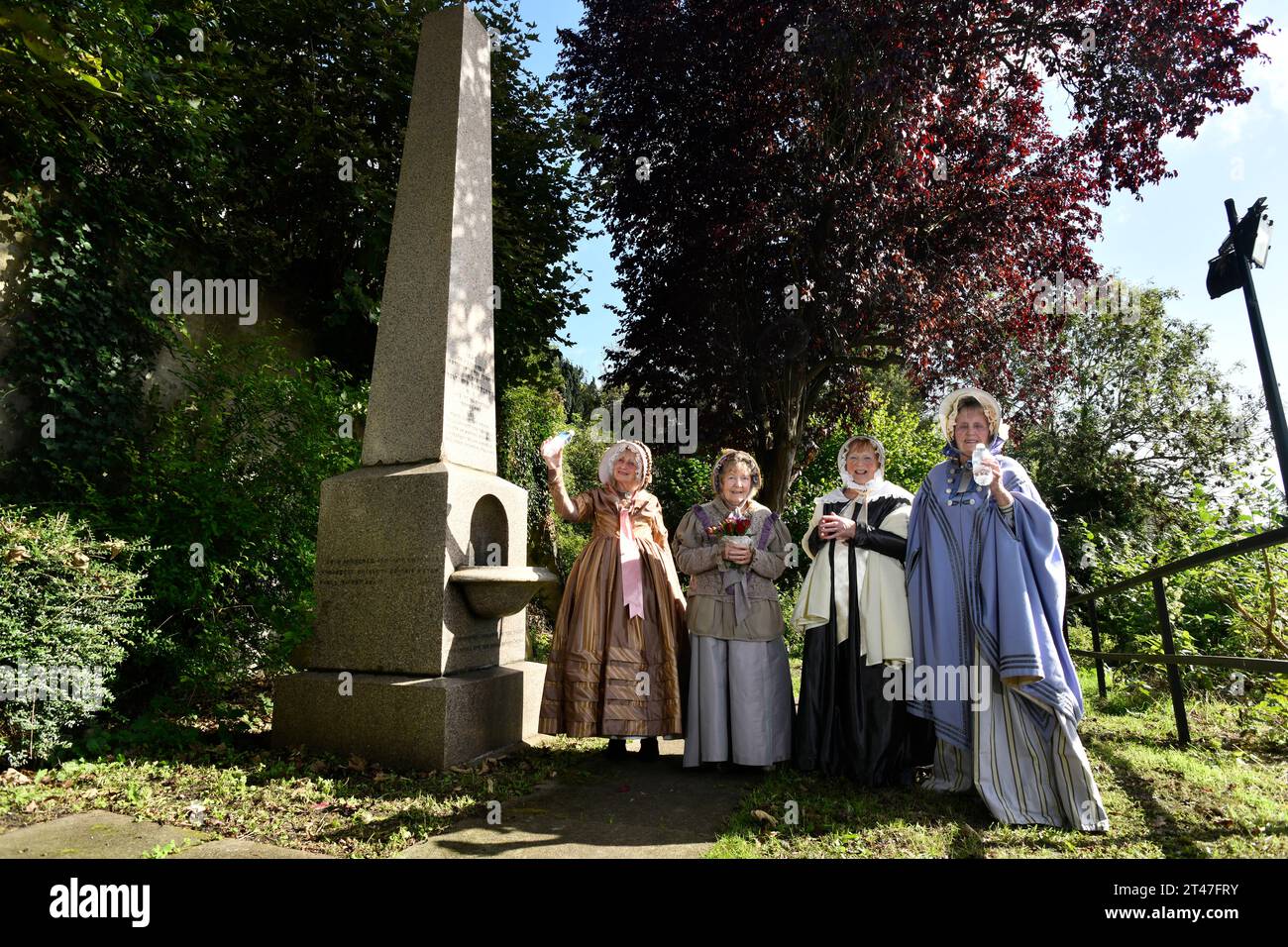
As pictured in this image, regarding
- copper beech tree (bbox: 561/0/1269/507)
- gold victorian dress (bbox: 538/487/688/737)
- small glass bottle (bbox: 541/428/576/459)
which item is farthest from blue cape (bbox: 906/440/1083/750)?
copper beech tree (bbox: 561/0/1269/507)

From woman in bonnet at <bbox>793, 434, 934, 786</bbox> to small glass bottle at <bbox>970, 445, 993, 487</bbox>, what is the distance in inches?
30.0

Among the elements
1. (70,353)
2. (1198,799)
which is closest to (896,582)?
(1198,799)

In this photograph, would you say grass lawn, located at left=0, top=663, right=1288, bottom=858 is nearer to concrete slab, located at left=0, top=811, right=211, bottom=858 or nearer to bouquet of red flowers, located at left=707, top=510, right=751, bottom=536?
concrete slab, located at left=0, top=811, right=211, bottom=858

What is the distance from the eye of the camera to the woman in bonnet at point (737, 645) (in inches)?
173

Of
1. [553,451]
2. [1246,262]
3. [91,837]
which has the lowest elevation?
[91,837]

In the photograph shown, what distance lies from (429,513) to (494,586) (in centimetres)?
58

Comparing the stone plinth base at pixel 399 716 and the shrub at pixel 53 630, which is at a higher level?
the shrub at pixel 53 630

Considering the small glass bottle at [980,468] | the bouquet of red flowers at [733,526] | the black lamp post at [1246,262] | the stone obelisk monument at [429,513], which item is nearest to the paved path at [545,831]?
the stone obelisk monument at [429,513]

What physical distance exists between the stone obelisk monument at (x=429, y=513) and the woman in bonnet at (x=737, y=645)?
124cm

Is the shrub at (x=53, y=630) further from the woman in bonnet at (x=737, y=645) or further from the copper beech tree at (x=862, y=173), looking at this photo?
Result: the copper beech tree at (x=862, y=173)

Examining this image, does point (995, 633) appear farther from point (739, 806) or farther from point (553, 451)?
point (553, 451)

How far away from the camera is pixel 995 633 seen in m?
3.56

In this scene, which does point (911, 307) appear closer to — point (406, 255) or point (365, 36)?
point (406, 255)

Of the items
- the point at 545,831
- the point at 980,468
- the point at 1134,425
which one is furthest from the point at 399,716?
the point at 1134,425
